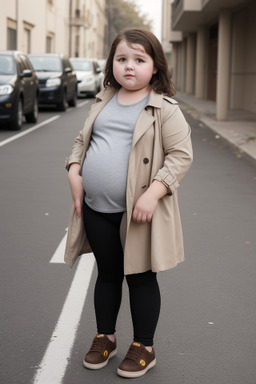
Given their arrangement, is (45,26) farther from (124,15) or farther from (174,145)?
(124,15)

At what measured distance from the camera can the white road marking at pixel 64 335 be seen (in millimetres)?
3446

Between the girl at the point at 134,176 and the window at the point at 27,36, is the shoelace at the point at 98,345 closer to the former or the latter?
the girl at the point at 134,176

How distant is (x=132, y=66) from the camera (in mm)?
3217

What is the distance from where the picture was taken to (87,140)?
3387 mm

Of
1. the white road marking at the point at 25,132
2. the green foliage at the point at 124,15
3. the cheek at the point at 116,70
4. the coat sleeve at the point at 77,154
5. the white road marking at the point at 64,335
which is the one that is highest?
the green foliage at the point at 124,15

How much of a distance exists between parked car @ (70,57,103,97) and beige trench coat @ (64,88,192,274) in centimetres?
2744

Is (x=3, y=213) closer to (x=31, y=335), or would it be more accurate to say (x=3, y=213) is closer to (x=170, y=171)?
(x=31, y=335)

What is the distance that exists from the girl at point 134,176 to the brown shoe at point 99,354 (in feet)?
0.41

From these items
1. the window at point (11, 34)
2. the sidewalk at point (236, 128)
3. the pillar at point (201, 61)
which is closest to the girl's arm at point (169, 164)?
the sidewalk at point (236, 128)

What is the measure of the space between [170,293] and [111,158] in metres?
1.81

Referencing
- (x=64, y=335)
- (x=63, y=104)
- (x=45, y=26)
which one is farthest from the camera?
(x=45, y=26)

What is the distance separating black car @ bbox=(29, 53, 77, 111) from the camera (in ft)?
72.3

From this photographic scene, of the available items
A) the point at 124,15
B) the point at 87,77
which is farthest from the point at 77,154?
the point at 124,15

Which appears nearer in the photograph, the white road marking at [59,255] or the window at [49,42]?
the white road marking at [59,255]
